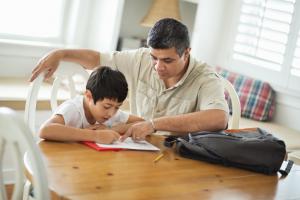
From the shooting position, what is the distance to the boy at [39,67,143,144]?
1.66 meters

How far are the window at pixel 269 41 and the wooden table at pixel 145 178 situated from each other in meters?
1.68

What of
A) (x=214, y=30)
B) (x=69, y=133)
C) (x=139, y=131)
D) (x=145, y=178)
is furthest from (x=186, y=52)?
(x=214, y=30)

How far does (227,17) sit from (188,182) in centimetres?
244

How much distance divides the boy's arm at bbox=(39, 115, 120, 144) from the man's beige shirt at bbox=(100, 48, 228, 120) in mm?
496

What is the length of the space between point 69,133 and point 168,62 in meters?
0.59

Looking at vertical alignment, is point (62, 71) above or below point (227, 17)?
below

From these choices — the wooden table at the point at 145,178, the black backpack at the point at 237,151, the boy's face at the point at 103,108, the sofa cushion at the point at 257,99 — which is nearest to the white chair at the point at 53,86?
Answer: the boy's face at the point at 103,108

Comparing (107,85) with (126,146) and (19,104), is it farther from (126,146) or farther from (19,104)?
(19,104)

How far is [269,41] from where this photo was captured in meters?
3.45

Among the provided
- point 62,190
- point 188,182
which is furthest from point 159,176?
point 62,190

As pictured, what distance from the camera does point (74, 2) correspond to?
3.31m

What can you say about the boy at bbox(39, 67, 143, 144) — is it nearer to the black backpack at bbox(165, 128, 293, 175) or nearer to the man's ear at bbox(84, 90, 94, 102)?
the man's ear at bbox(84, 90, 94, 102)

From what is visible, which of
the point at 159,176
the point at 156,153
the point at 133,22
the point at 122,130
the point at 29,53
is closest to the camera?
the point at 159,176

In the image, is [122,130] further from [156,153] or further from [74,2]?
[74,2]
